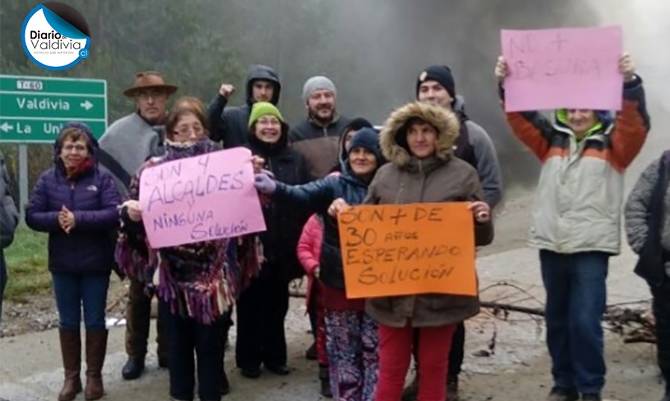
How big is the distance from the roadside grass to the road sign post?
1.70 ft

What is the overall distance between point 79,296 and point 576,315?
2.60 metres

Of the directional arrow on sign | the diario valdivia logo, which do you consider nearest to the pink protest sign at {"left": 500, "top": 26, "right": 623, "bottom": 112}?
the directional arrow on sign

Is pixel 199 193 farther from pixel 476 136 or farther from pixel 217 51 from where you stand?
pixel 217 51

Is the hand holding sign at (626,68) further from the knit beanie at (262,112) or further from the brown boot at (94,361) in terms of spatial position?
the brown boot at (94,361)

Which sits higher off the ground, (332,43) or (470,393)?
(332,43)

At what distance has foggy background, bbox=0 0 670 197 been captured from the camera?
1978 centimetres

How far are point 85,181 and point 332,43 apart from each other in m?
19.0

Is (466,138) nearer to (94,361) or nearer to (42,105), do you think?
(94,361)

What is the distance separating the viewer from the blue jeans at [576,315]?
153 inches

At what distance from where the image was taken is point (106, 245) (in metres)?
4.54

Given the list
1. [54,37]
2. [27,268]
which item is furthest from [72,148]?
[54,37]

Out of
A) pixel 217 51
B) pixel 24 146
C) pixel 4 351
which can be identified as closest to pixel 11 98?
pixel 24 146

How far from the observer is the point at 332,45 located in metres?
23.0

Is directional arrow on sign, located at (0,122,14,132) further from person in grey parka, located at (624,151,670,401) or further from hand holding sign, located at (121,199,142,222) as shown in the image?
person in grey parka, located at (624,151,670,401)
